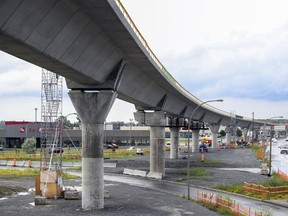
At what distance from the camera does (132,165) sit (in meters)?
79.0

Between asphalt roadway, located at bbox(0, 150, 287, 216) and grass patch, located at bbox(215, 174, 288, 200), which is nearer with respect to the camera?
asphalt roadway, located at bbox(0, 150, 287, 216)

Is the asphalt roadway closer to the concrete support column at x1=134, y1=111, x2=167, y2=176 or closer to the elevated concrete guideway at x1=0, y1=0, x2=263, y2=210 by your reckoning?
the elevated concrete guideway at x1=0, y1=0, x2=263, y2=210

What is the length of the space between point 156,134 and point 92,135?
2667 cm

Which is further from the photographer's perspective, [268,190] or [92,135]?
[268,190]

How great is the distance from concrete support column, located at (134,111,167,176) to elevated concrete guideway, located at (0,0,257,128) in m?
16.9

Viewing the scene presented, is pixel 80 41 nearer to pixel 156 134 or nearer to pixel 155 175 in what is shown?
pixel 156 134

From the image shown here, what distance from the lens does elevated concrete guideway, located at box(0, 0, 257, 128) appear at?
19891mm

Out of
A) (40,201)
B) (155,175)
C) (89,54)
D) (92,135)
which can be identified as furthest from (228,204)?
(155,175)

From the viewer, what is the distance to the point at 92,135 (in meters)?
34.3

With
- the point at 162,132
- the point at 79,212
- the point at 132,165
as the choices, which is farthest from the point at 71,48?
the point at 132,165

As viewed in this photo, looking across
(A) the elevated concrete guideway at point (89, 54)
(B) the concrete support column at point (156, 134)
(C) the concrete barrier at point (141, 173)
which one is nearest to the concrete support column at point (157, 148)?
(B) the concrete support column at point (156, 134)

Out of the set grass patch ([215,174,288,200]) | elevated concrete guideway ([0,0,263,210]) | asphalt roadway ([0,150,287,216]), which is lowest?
asphalt roadway ([0,150,287,216])

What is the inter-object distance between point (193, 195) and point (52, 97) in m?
20.2

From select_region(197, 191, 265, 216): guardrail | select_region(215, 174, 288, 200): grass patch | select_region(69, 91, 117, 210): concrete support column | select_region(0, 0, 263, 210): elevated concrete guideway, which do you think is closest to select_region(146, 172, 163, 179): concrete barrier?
select_region(0, 0, 263, 210): elevated concrete guideway
